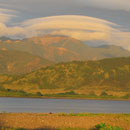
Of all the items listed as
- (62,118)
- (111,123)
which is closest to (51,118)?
(62,118)

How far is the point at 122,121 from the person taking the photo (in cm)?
3141

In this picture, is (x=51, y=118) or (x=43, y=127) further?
(x=51, y=118)

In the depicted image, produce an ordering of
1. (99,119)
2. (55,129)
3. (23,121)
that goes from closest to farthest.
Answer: (55,129), (23,121), (99,119)

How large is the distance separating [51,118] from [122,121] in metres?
6.35

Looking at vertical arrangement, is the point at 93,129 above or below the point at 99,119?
below

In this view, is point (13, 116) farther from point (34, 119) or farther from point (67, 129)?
point (67, 129)

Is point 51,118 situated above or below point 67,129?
above

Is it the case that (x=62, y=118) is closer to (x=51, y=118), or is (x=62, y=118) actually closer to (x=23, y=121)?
(x=51, y=118)

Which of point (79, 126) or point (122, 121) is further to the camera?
point (122, 121)

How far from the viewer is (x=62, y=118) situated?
31281mm

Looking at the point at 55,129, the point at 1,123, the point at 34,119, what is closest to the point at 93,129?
the point at 55,129

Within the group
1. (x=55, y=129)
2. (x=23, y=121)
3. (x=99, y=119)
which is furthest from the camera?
(x=99, y=119)

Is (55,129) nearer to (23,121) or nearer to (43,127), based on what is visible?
(43,127)

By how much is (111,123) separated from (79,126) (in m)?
3.24
